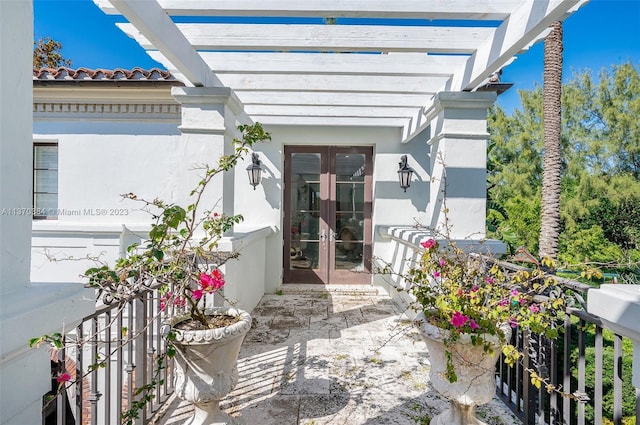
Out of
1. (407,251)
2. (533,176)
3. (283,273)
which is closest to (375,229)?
(407,251)

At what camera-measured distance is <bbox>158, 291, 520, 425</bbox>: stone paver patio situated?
2.41 m

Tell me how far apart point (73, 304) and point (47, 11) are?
899 cm

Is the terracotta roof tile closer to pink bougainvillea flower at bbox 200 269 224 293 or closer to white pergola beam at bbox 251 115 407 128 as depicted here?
white pergola beam at bbox 251 115 407 128

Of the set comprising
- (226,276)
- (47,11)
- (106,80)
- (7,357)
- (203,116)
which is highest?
(47,11)

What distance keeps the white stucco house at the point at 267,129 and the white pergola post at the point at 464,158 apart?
0.6 inches

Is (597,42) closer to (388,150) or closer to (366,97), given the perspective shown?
(388,150)

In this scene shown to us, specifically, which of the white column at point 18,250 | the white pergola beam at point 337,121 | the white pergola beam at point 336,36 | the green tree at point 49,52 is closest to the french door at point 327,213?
the white pergola beam at point 337,121

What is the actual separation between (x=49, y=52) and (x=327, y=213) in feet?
43.8

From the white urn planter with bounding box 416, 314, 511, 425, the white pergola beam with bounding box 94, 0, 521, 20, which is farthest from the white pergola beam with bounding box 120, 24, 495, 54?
the white urn planter with bounding box 416, 314, 511, 425

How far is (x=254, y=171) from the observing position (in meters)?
5.66

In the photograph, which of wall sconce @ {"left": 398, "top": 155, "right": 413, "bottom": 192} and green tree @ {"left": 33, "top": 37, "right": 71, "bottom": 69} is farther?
green tree @ {"left": 33, "top": 37, "right": 71, "bottom": 69}

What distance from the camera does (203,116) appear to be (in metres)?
3.42

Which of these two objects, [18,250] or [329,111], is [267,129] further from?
[18,250]

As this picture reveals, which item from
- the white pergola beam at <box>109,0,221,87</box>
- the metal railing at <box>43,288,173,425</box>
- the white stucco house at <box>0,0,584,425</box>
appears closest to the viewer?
the white stucco house at <box>0,0,584,425</box>
